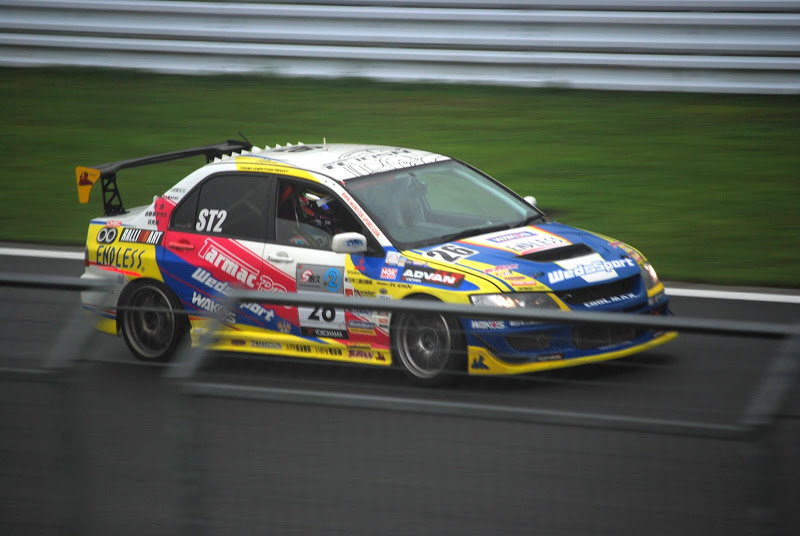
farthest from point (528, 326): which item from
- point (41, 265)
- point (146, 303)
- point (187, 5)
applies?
point (187, 5)

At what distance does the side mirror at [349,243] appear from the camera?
24.2 ft

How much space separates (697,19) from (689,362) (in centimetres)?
1101

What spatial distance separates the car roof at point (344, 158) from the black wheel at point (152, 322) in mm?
1173

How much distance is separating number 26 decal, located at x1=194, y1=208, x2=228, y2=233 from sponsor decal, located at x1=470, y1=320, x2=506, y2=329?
15.2ft

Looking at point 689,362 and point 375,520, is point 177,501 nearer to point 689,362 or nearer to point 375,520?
point 375,520

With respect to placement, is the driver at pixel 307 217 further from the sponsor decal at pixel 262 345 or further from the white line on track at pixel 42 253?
the white line on track at pixel 42 253

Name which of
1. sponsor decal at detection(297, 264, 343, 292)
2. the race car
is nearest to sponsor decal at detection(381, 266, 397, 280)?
the race car

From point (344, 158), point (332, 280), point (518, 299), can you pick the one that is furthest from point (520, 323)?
point (344, 158)

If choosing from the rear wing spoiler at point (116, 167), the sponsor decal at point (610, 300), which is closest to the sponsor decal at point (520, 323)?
the sponsor decal at point (610, 300)

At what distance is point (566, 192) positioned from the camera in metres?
12.3

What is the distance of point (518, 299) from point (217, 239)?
2.22m

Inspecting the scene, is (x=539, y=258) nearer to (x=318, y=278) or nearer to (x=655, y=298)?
(x=655, y=298)

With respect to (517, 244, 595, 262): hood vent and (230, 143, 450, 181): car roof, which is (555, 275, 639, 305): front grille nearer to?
(517, 244, 595, 262): hood vent

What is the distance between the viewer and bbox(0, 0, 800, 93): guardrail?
44.9 ft
